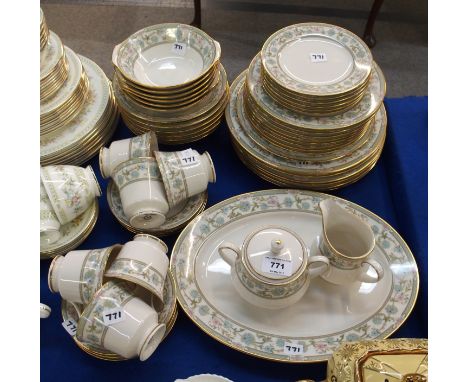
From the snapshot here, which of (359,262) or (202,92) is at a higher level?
(202,92)

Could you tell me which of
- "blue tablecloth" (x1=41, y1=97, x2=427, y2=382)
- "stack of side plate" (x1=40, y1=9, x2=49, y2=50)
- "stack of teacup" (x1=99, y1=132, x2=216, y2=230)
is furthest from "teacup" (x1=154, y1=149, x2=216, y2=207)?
"stack of side plate" (x1=40, y1=9, x2=49, y2=50)

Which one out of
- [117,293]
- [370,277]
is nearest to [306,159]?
[370,277]

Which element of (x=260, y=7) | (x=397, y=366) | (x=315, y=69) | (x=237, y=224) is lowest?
(x=260, y=7)

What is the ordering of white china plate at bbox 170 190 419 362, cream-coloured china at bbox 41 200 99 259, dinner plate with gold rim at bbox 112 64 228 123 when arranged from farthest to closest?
dinner plate with gold rim at bbox 112 64 228 123 → cream-coloured china at bbox 41 200 99 259 → white china plate at bbox 170 190 419 362

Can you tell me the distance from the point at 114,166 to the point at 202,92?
27 cm

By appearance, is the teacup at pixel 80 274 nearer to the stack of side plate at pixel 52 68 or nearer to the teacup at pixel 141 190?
the teacup at pixel 141 190

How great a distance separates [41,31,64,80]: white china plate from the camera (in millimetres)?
1138

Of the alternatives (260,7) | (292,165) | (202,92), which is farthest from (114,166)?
(260,7)

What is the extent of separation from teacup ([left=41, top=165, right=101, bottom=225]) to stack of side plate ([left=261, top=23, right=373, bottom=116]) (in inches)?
17.5

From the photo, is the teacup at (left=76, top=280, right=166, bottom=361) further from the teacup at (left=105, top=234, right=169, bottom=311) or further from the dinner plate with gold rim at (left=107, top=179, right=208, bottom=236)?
the dinner plate with gold rim at (left=107, top=179, right=208, bottom=236)

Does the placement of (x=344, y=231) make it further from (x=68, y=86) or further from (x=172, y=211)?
(x=68, y=86)

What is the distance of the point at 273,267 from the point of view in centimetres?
90

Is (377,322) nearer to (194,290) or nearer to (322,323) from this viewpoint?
(322,323)

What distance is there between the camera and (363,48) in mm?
1182
